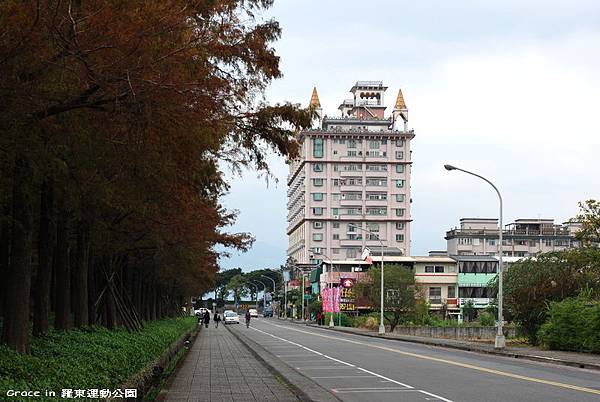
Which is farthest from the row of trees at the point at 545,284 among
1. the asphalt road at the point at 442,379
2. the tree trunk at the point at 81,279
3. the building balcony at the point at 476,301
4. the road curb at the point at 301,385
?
the building balcony at the point at 476,301

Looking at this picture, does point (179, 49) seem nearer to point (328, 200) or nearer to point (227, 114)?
point (227, 114)

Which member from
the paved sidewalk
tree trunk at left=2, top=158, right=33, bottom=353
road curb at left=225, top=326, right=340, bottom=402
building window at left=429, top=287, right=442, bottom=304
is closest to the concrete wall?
the paved sidewalk

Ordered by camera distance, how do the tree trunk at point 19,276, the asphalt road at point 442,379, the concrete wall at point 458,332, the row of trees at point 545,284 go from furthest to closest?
1. the concrete wall at point 458,332
2. the row of trees at point 545,284
3. the asphalt road at point 442,379
4. the tree trunk at point 19,276

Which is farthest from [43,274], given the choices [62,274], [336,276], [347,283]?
[336,276]

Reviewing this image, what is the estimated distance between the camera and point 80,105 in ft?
39.3

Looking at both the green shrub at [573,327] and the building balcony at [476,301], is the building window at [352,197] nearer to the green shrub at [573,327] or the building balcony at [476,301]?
the building balcony at [476,301]

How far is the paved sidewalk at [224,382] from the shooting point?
18125mm

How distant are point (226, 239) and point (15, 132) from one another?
1099 inches

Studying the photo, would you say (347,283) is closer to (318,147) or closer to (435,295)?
(435,295)

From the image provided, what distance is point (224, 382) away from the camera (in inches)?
862

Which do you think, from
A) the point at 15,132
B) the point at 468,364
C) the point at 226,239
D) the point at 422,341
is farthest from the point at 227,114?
the point at 422,341

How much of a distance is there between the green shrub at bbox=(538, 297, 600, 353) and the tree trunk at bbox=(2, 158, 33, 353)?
2646 centimetres

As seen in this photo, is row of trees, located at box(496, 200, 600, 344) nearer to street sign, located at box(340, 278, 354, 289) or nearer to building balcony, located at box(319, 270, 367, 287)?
street sign, located at box(340, 278, 354, 289)

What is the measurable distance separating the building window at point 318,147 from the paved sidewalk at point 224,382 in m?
137
